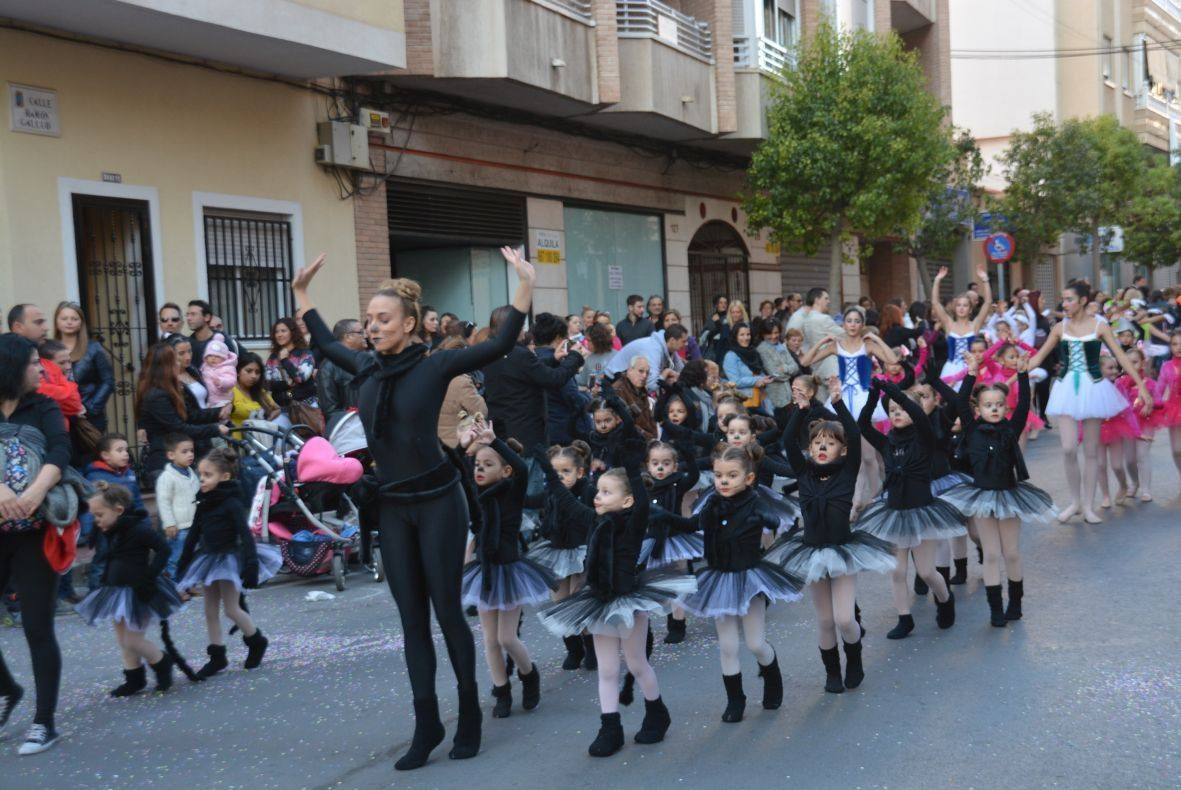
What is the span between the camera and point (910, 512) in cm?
765

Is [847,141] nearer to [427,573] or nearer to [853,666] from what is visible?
[853,666]

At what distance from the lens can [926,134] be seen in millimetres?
22547

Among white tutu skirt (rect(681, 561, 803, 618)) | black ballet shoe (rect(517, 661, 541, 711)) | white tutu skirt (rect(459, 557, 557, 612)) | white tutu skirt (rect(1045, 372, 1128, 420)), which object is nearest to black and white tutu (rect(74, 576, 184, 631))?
white tutu skirt (rect(459, 557, 557, 612))

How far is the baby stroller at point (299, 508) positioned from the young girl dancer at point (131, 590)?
275cm

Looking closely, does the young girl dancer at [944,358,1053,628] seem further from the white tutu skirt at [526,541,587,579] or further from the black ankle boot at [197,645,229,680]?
the black ankle boot at [197,645,229,680]

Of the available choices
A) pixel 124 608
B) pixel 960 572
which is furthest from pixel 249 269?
pixel 960 572

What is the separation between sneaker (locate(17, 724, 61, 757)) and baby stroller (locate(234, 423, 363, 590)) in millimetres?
3888

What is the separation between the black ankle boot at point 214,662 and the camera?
7574mm

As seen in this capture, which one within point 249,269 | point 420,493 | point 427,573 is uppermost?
point 249,269

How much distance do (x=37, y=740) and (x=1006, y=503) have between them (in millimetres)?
5540

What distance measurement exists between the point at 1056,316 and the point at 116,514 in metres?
18.8

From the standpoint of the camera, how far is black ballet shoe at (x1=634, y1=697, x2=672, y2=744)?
5.83m

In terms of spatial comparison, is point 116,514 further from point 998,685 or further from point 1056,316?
point 1056,316

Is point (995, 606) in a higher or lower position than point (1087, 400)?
lower
